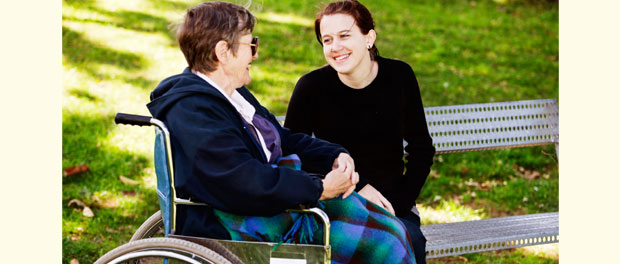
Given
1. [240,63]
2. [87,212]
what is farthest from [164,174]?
[87,212]

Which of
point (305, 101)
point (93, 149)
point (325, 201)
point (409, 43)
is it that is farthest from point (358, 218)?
point (409, 43)

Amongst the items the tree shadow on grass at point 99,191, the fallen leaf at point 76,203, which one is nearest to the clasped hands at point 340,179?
the tree shadow on grass at point 99,191

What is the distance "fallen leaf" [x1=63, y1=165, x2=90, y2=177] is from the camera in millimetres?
5121

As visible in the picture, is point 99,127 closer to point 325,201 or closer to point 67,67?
point 67,67

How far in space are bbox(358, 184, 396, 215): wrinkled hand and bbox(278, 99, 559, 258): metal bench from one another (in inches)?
20.6

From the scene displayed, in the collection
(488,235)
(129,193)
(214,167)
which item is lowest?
(129,193)

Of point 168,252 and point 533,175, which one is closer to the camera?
point 168,252

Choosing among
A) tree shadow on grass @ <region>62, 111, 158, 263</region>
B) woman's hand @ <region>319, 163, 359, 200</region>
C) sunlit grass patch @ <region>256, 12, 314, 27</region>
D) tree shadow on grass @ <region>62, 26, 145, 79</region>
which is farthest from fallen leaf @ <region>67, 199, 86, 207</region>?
sunlit grass patch @ <region>256, 12, 314, 27</region>

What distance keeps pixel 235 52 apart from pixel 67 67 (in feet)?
15.1

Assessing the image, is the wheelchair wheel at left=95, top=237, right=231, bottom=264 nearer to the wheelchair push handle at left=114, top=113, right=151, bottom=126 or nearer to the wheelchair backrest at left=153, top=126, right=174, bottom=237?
the wheelchair backrest at left=153, top=126, right=174, bottom=237

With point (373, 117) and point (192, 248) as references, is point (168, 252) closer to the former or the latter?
point (192, 248)

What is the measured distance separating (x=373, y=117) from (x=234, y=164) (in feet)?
3.73

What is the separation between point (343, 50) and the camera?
3.18 meters

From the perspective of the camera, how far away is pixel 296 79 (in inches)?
Result: 280
